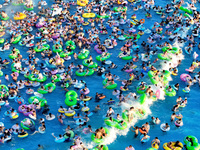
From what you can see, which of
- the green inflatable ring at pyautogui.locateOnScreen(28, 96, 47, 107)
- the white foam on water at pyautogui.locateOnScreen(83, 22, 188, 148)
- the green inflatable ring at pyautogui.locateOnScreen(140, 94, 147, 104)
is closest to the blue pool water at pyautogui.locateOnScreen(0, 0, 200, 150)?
the white foam on water at pyautogui.locateOnScreen(83, 22, 188, 148)

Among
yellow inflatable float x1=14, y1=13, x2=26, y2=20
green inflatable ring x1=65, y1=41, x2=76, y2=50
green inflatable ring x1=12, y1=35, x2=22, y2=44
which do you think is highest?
yellow inflatable float x1=14, y1=13, x2=26, y2=20

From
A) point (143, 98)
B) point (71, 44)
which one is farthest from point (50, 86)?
point (143, 98)

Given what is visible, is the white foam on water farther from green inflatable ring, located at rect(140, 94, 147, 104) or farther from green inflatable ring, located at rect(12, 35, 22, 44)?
green inflatable ring, located at rect(12, 35, 22, 44)

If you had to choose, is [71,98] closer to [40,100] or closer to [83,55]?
[40,100]

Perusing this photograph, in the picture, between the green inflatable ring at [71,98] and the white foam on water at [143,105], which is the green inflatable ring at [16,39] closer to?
the green inflatable ring at [71,98]

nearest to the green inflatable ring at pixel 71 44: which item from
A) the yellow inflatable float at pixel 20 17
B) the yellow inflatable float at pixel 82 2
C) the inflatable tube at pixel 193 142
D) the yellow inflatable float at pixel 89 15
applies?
the yellow inflatable float at pixel 89 15

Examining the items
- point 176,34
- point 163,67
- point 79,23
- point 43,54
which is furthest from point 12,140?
point 176,34

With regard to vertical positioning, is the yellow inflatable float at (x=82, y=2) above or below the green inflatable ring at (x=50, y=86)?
above

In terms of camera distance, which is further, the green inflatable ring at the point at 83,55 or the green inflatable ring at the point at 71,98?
the green inflatable ring at the point at 83,55

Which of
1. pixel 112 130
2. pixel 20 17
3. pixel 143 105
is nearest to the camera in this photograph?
pixel 112 130

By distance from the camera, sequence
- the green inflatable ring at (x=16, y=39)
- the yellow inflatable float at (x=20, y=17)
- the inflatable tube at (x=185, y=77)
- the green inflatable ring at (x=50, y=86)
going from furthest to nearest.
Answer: the yellow inflatable float at (x=20, y=17), the green inflatable ring at (x=16, y=39), the inflatable tube at (x=185, y=77), the green inflatable ring at (x=50, y=86)

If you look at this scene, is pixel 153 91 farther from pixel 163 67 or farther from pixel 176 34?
pixel 176 34
